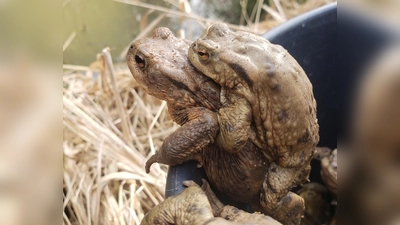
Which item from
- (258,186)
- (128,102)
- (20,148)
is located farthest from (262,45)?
(128,102)

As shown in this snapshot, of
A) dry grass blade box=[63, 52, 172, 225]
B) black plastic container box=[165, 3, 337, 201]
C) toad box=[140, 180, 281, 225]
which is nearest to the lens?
toad box=[140, 180, 281, 225]

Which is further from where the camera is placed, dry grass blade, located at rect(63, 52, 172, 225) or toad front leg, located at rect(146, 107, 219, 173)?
dry grass blade, located at rect(63, 52, 172, 225)

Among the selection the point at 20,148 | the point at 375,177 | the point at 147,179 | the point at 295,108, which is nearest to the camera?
the point at 20,148

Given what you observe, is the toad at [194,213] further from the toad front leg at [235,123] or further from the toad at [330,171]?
the toad at [330,171]

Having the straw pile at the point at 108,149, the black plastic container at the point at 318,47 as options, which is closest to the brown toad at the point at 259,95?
the black plastic container at the point at 318,47

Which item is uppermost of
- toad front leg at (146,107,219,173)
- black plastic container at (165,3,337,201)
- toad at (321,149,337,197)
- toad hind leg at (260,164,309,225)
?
black plastic container at (165,3,337,201)

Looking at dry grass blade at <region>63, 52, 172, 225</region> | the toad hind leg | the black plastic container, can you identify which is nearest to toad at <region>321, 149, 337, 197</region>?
the black plastic container

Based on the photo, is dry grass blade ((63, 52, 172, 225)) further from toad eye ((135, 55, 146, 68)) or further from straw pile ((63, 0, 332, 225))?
toad eye ((135, 55, 146, 68))

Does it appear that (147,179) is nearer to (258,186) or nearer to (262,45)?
(258,186)
